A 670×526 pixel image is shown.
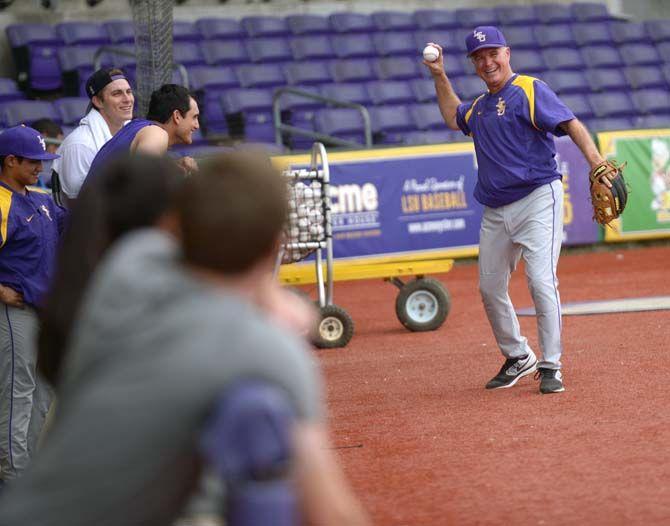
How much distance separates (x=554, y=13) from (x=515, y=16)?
93 centimetres

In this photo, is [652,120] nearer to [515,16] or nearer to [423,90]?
[423,90]

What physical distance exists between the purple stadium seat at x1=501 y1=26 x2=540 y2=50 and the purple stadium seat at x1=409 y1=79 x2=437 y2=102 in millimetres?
2507

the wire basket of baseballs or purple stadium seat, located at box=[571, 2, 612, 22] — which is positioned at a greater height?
purple stadium seat, located at box=[571, 2, 612, 22]

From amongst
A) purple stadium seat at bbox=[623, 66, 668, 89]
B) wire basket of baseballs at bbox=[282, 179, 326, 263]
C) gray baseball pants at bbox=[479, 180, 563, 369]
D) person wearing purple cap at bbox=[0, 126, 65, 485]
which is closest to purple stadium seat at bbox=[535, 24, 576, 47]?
purple stadium seat at bbox=[623, 66, 668, 89]

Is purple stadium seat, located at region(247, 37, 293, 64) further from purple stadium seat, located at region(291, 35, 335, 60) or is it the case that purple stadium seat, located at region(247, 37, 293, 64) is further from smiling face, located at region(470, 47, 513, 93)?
smiling face, located at region(470, 47, 513, 93)

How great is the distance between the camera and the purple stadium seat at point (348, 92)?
18.8 m

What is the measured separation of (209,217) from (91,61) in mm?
16290

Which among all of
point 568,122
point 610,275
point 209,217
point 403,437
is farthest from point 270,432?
point 610,275

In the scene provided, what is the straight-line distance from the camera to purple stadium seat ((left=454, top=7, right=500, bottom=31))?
72.8 ft

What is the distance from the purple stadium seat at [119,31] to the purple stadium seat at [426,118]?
4.38 m

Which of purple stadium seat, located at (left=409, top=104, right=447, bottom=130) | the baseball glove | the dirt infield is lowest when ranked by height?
the dirt infield

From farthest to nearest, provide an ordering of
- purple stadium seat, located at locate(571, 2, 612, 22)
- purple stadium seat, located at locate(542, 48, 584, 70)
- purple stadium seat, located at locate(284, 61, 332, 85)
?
purple stadium seat, located at locate(571, 2, 612, 22), purple stadium seat, located at locate(542, 48, 584, 70), purple stadium seat, located at locate(284, 61, 332, 85)

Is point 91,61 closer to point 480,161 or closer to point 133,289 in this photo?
point 480,161

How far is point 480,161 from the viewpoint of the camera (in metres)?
7.94
